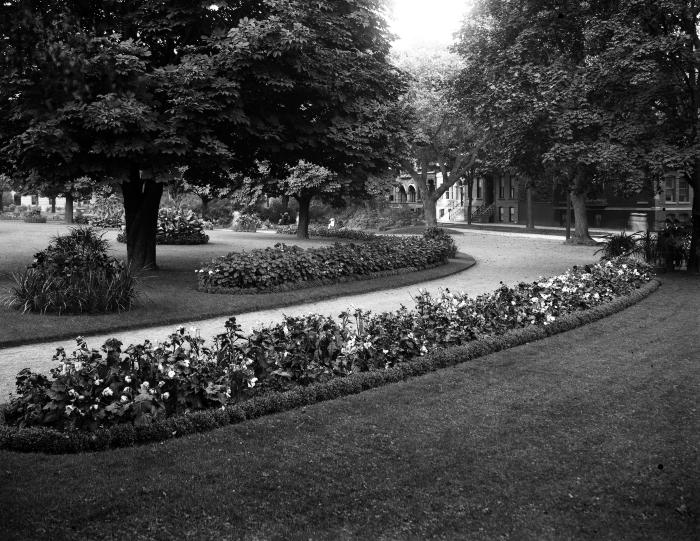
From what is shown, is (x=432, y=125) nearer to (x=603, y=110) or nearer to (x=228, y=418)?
(x=603, y=110)

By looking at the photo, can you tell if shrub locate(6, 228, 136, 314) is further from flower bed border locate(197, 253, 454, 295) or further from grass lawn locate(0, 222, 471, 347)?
flower bed border locate(197, 253, 454, 295)

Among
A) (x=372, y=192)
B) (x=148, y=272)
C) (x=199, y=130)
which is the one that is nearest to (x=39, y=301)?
(x=199, y=130)

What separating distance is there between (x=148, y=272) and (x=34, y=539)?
587 inches

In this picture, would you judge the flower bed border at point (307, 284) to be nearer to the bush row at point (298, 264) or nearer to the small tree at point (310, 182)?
the bush row at point (298, 264)

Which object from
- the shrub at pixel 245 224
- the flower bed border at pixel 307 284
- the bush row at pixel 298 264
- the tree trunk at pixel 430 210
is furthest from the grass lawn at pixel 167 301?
the shrub at pixel 245 224

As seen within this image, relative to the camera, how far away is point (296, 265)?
16.8m

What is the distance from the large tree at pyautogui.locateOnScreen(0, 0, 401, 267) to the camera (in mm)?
13828

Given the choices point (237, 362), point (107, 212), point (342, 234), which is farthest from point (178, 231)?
point (237, 362)

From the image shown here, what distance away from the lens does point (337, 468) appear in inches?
220

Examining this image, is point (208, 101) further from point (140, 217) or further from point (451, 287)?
point (451, 287)

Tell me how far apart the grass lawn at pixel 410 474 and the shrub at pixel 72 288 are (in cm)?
713

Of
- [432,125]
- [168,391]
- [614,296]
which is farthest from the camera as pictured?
[432,125]

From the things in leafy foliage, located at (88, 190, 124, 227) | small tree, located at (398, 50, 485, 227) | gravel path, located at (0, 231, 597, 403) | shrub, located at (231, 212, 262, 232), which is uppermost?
small tree, located at (398, 50, 485, 227)

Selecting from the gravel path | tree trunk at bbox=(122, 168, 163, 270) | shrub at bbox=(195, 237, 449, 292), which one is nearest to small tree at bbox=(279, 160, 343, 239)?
the gravel path
